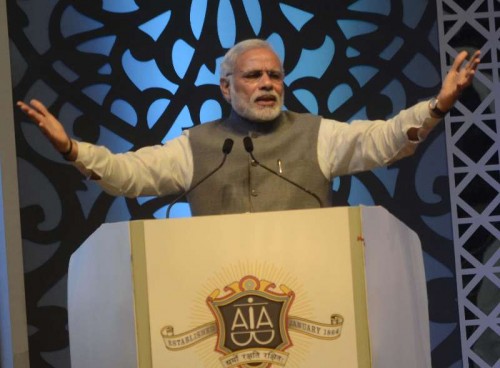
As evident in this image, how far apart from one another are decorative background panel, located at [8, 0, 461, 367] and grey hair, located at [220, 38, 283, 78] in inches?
52.4

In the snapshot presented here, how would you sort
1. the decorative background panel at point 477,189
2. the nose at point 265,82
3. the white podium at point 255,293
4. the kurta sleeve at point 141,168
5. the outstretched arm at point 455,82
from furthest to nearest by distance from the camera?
the decorative background panel at point 477,189 → the nose at point 265,82 → the kurta sleeve at point 141,168 → the outstretched arm at point 455,82 → the white podium at point 255,293

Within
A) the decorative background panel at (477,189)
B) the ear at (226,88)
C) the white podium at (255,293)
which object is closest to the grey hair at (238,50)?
the ear at (226,88)

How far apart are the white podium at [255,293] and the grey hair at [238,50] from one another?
0.96 metres

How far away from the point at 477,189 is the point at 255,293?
2475mm

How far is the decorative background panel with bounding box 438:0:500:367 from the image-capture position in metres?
4.25

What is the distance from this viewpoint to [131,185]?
9.02ft

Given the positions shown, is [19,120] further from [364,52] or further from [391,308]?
[391,308]

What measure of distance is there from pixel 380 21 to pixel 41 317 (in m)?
2.11

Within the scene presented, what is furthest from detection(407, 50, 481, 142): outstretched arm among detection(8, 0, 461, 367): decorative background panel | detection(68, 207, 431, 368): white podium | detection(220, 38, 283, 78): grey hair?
detection(8, 0, 461, 367): decorative background panel

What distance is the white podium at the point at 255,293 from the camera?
205 centimetres

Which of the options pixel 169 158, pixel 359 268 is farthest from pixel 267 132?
pixel 359 268

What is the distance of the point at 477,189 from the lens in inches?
169

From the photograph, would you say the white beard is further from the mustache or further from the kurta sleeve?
the kurta sleeve

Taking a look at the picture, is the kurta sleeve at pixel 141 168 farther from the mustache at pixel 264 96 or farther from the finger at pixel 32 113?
the mustache at pixel 264 96
